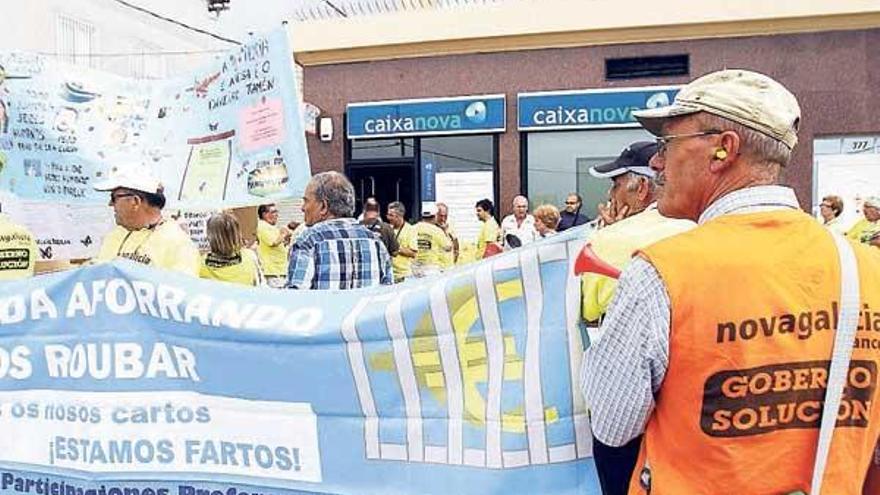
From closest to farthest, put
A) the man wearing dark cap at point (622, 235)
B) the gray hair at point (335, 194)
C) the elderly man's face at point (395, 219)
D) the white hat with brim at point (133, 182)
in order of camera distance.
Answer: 1. the man wearing dark cap at point (622, 235)
2. the white hat with brim at point (133, 182)
3. the gray hair at point (335, 194)
4. the elderly man's face at point (395, 219)

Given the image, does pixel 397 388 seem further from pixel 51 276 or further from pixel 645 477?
pixel 51 276

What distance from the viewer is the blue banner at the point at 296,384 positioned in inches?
96.2

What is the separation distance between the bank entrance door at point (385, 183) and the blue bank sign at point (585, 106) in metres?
2.42

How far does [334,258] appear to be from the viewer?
4891 millimetres

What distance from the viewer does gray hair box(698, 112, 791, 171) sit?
1863 millimetres

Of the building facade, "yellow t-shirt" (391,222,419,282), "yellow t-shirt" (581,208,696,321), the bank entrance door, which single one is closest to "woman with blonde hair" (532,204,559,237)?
"yellow t-shirt" (391,222,419,282)

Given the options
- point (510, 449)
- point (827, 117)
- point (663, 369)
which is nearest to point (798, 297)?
point (663, 369)

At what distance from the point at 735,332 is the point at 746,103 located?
0.47 m

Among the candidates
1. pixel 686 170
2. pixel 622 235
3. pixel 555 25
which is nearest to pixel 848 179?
pixel 555 25

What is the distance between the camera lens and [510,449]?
2.45 metres

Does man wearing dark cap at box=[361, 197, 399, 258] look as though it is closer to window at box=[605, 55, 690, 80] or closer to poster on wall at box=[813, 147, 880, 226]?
window at box=[605, 55, 690, 80]

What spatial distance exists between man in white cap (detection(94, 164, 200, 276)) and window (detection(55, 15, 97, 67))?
10.7 m

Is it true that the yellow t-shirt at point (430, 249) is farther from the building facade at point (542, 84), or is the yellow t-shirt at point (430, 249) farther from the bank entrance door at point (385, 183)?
the bank entrance door at point (385, 183)

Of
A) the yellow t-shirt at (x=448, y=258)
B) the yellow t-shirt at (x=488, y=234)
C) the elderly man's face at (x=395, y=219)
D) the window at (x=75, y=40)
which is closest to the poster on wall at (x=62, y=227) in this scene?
the elderly man's face at (x=395, y=219)
